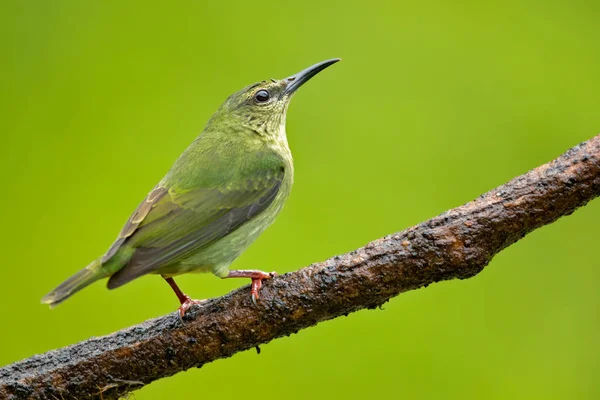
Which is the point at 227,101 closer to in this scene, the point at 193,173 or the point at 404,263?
the point at 193,173

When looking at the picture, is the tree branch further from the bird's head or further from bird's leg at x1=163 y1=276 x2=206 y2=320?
the bird's head

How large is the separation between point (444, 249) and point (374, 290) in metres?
0.38

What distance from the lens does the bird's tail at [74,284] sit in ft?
11.1

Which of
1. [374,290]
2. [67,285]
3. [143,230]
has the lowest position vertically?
[374,290]

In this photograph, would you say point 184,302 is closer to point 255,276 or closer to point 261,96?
Answer: point 255,276

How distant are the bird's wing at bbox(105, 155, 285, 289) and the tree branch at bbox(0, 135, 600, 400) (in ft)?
1.14

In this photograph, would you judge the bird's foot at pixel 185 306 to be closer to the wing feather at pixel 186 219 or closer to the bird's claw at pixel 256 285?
the wing feather at pixel 186 219

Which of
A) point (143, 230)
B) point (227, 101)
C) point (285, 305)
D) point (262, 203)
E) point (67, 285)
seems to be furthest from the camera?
point (227, 101)

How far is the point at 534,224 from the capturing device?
292 centimetres

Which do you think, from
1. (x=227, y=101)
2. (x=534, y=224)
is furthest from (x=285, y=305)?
(x=227, y=101)

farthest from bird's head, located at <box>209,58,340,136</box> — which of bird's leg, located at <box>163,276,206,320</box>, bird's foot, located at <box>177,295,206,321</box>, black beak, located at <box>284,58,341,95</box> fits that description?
bird's foot, located at <box>177,295,206,321</box>

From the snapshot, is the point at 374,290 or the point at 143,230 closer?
the point at 374,290

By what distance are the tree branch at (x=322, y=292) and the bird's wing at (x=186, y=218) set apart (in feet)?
1.14

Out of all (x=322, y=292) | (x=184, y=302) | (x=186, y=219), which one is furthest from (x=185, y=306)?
(x=322, y=292)
